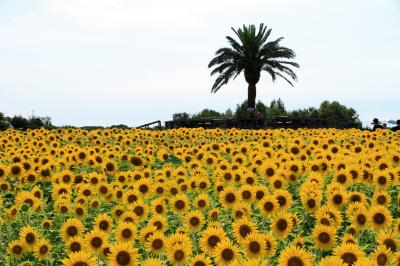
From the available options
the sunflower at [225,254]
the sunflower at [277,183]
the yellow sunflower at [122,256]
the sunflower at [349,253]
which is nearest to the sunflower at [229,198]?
the sunflower at [277,183]

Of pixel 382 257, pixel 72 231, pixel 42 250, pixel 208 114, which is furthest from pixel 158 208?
pixel 208 114

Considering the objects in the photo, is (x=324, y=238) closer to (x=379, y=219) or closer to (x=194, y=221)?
(x=379, y=219)

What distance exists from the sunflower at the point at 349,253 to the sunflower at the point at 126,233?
2273 mm

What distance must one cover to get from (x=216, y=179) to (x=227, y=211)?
167 cm

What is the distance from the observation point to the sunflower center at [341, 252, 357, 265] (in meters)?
4.81

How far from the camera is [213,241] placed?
19.2 ft

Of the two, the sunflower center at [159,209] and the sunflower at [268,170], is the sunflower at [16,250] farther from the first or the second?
the sunflower at [268,170]

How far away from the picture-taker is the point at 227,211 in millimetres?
8312

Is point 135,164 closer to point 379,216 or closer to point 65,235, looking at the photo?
point 65,235

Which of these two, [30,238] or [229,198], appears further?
[229,198]

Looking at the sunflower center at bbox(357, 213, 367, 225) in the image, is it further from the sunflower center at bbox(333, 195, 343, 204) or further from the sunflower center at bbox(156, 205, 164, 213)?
the sunflower center at bbox(156, 205, 164, 213)

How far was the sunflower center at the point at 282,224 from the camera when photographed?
254 inches

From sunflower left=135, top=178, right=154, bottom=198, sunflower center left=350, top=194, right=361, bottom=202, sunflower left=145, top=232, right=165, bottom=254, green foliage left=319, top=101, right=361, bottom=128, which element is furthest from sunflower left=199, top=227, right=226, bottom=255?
green foliage left=319, top=101, right=361, bottom=128

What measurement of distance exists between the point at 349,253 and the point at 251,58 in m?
47.0
